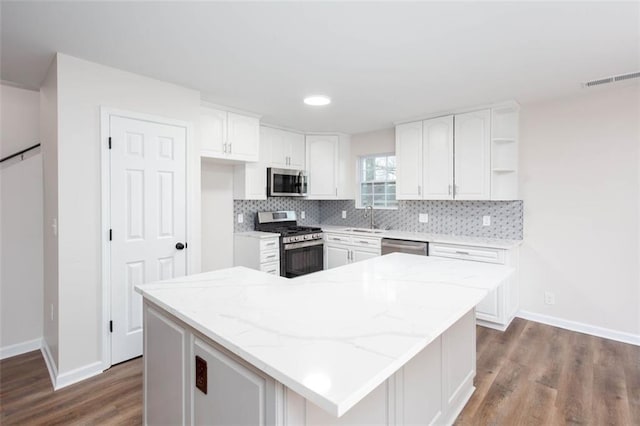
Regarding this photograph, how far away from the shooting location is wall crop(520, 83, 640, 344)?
3016mm

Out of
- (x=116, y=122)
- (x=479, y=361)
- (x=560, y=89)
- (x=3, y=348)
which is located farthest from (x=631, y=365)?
(x=3, y=348)

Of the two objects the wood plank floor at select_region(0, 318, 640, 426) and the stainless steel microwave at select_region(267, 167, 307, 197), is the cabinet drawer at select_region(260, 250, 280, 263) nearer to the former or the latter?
the stainless steel microwave at select_region(267, 167, 307, 197)

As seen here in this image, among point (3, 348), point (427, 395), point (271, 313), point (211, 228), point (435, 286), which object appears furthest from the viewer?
point (211, 228)

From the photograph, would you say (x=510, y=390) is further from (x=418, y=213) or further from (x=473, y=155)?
(x=418, y=213)

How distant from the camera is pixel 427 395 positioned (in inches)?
63.2

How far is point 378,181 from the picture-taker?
4.96 metres

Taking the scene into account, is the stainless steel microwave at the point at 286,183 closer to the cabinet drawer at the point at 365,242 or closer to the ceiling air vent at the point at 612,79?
the cabinet drawer at the point at 365,242

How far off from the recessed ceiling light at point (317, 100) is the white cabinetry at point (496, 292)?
6.76ft

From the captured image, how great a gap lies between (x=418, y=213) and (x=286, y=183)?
73.2 inches

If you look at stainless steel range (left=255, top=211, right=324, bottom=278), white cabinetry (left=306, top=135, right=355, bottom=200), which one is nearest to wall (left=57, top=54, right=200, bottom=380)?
stainless steel range (left=255, top=211, right=324, bottom=278)

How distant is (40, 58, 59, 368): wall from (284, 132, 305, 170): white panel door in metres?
2.62

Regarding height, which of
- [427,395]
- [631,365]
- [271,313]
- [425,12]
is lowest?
[631,365]

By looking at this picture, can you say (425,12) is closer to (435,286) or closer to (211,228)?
(435,286)

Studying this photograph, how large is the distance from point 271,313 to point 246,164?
117 inches
